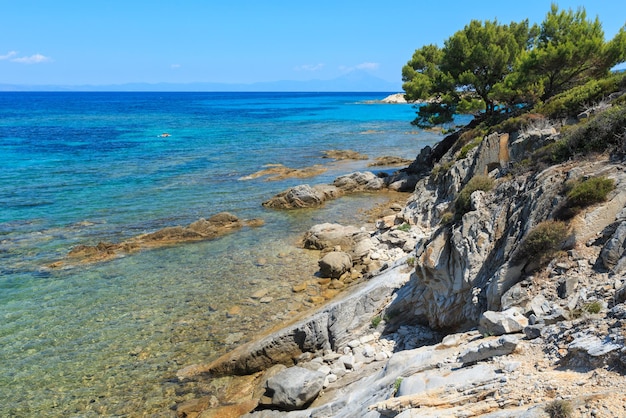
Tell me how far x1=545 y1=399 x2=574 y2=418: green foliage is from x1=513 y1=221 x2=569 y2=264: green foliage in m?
4.55

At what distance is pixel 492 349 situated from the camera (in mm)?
8320

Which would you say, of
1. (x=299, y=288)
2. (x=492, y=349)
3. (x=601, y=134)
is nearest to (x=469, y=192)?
(x=601, y=134)

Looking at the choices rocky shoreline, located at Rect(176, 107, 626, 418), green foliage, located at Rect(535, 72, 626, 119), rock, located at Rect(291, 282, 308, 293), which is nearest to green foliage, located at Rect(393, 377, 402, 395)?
rocky shoreline, located at Rect(176, 107, 626, 418)

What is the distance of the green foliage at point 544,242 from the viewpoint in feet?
33.3

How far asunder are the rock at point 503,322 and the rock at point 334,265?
11379mm

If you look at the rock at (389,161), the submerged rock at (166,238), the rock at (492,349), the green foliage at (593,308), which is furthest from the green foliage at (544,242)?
the rock at (389,161)

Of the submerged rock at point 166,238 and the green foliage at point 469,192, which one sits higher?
the green foliage at point 469,192

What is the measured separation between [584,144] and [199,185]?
33.6m

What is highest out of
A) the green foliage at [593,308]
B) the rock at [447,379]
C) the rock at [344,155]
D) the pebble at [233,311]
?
the rock at [344,155]

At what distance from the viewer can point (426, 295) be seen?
1400 centimetres

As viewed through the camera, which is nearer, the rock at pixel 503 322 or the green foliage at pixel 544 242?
the rock at pixel 503 322

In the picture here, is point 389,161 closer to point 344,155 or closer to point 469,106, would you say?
point 344,155

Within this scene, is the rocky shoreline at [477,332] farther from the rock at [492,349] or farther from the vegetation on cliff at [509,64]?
the vegetation on cliff at [509,64]

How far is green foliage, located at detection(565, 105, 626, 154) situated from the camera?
1240 centimetres
